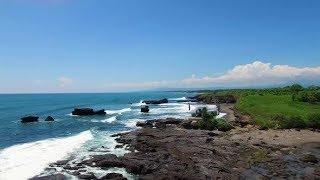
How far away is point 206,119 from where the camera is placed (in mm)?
71938

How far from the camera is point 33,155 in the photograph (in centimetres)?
5088

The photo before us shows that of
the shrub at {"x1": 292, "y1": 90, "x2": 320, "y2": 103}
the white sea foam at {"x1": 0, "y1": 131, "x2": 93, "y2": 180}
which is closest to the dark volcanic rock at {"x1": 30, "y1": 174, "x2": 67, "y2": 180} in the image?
the white sea foam at {"x1": 0, "y1": 131, "x2": 93, "y2": 180}

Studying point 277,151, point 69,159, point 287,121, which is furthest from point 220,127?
point 69,159

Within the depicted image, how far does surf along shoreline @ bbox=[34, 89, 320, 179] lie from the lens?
128 ft

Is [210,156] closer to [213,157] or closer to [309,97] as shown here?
[213,157]

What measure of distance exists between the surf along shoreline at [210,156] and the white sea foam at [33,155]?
3229 mm

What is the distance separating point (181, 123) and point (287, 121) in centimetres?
2141

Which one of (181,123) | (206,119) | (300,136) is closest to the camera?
(300,136)

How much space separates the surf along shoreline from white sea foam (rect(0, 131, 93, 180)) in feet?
10.6

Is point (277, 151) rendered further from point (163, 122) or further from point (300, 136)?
point (163, 122)

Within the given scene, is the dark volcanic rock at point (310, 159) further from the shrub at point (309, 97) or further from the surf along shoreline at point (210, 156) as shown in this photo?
the shrub at point (309, 97)

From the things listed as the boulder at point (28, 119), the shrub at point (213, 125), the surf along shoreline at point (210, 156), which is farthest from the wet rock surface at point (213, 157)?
the boulder at point (28, 119)

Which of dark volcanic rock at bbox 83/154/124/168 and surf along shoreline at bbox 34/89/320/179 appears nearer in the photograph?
surf along shoreline at bbox 34/89/320/179

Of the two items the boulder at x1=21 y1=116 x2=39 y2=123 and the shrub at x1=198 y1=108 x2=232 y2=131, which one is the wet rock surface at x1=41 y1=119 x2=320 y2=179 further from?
the boulder at x1=21 y1=116 x2=39 y2=123
